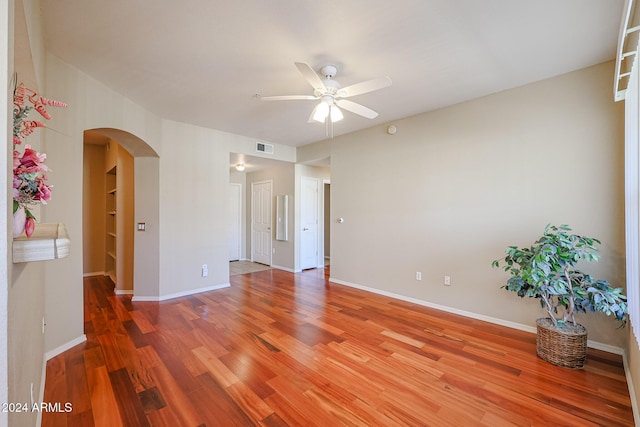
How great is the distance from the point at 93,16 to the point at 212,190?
9.14 feet

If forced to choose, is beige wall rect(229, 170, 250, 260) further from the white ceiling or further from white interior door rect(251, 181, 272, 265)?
the white ceiling

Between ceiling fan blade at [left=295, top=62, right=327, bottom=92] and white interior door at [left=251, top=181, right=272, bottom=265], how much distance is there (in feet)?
14.1

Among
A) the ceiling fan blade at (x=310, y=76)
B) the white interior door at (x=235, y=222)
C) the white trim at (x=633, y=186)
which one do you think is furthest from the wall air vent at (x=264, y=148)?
the white trim at (x=633, y=186)

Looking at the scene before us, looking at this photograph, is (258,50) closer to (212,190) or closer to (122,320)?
(212,190)

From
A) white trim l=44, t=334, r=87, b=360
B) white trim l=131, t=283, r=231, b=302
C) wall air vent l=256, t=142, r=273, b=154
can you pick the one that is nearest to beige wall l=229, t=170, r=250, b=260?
wall air vent l=256, t=142, r=273, b=154

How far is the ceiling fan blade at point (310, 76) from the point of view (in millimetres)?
2037

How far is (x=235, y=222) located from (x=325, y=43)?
561 cm

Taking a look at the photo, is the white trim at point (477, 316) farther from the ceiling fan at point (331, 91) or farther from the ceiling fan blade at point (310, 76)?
the ceiling fan blade at point (310, 76)

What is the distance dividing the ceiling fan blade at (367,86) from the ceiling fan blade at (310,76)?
7.1 inches

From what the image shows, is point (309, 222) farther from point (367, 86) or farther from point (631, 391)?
point (631, 391)

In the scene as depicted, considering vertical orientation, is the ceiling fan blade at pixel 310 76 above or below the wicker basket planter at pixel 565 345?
above

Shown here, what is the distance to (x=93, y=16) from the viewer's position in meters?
1.95

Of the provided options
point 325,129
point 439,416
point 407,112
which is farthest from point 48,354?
point 407,112

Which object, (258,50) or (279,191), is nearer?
(258,50)
